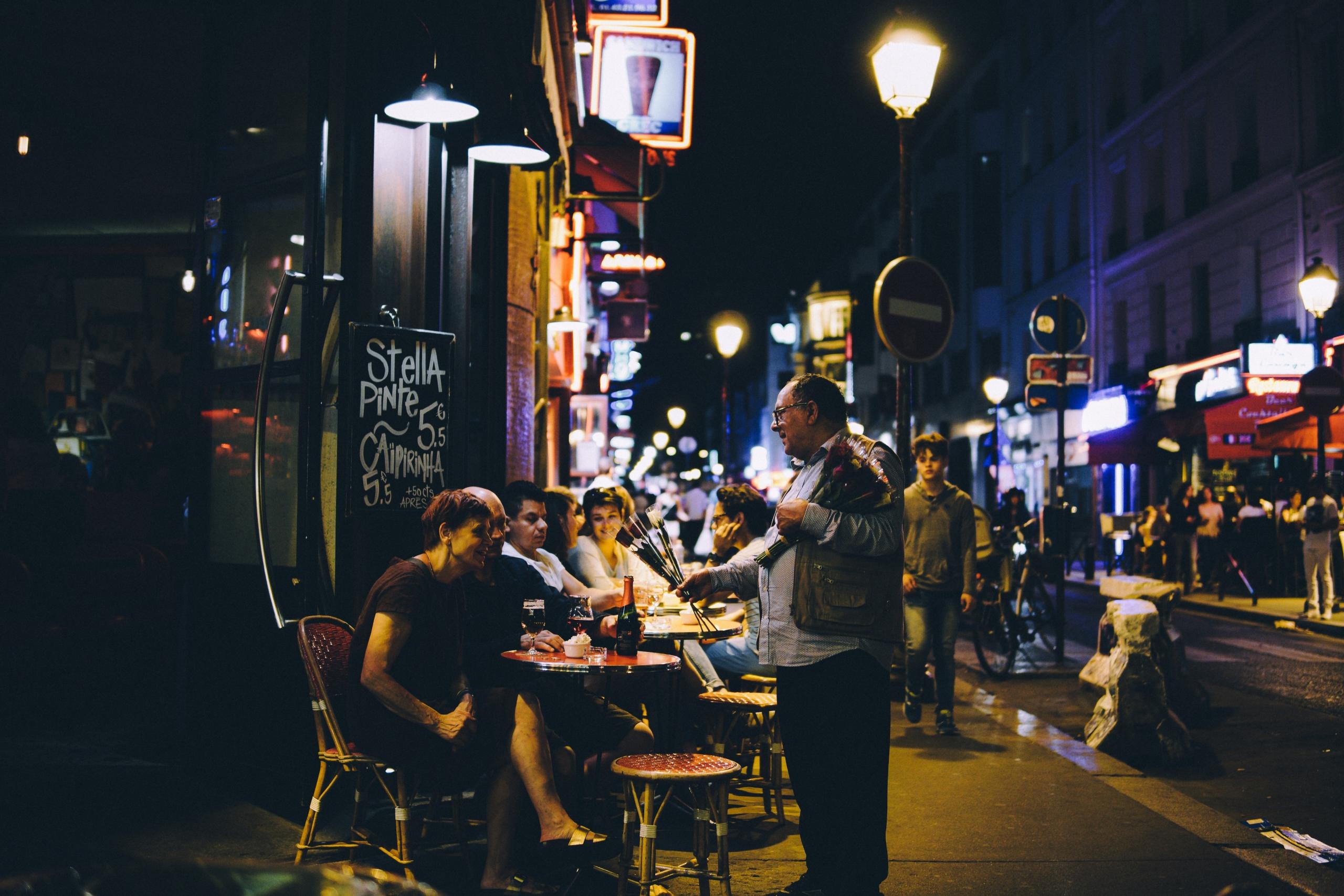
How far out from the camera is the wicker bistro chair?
173 inches

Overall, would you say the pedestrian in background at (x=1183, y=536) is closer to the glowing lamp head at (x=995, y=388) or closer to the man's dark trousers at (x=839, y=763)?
the glowing lamp head at (x=995, y=388)

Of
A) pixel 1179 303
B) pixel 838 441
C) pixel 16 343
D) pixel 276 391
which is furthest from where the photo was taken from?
pixel 1179 303

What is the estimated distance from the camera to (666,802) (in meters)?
4.29

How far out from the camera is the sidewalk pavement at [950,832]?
190 inches

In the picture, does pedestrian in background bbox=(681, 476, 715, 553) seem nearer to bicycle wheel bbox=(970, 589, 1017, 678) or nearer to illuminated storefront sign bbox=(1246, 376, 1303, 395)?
bicycle wheel bbox=(970, 589, 1017, 678)

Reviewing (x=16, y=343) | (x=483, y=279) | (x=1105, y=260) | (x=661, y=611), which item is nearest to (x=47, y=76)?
(x=16, y=343)

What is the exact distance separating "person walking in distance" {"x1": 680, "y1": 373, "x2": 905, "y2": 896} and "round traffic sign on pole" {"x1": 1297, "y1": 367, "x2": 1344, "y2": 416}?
13.8m

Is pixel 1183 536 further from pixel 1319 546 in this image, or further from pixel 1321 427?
pixel 1319 546

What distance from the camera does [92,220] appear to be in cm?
1144

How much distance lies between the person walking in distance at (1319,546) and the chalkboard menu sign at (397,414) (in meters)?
13.8

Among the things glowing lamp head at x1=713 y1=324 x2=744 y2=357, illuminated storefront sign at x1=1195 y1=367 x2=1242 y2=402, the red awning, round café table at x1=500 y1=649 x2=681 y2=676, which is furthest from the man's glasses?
illuminated storefront sign at x1=1195 y1=367 x2=1242 y2=402

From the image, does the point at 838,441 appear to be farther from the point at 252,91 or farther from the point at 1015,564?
the point at 1015,564

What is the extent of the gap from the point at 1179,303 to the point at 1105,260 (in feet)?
14.7

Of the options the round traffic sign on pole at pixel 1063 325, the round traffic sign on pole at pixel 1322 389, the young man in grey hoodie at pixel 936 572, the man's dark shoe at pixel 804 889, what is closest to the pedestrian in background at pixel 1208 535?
the round traffic sign on pole at pixel 1322 389
